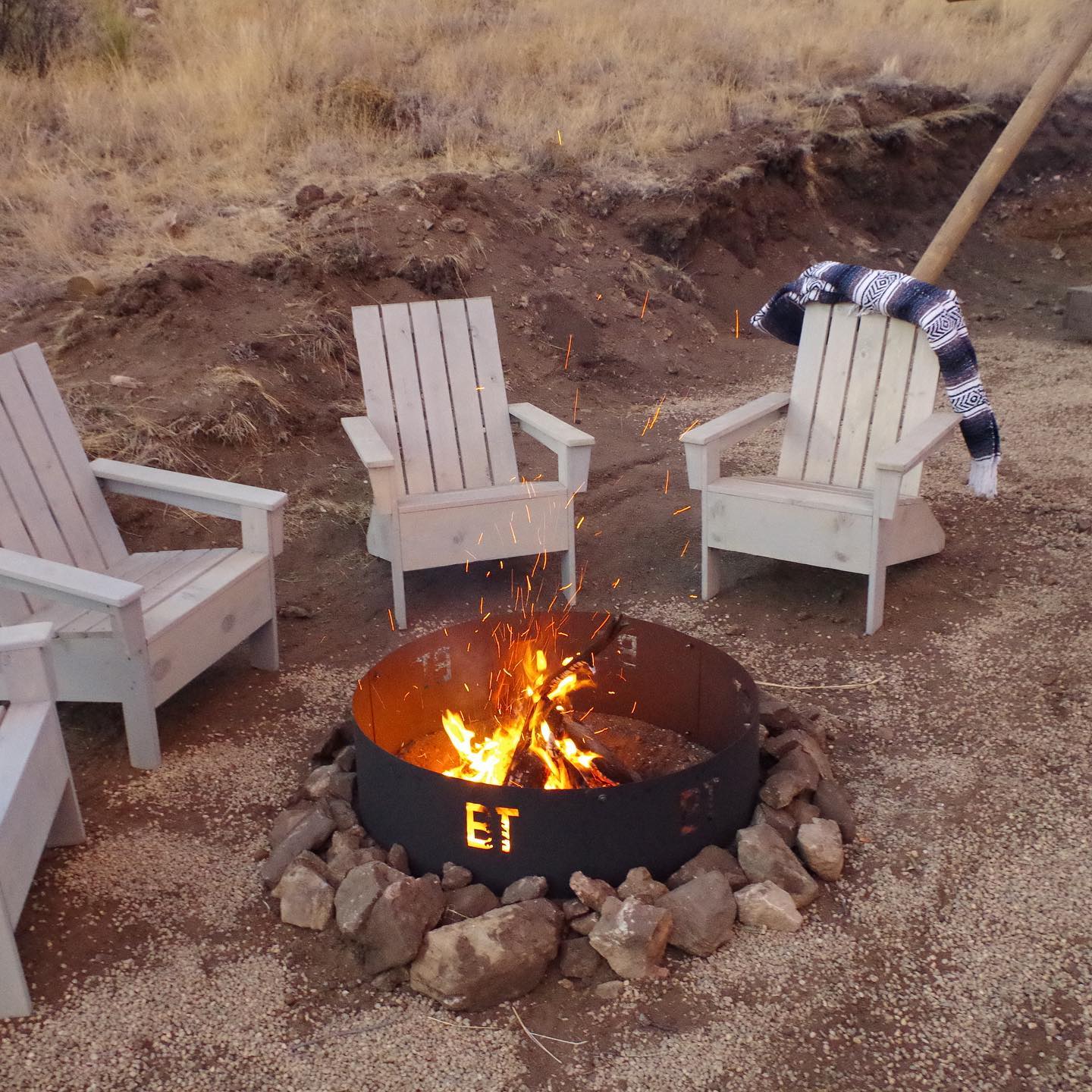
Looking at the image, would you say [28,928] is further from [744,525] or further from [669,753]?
[744,525]

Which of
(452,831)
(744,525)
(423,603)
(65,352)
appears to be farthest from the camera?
(65,352)

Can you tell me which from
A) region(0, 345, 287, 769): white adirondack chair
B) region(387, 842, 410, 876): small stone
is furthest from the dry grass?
region(387, 842, 410, 876): small stone

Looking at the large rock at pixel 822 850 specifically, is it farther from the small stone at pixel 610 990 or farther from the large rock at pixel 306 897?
the large rock at pixel 306 897

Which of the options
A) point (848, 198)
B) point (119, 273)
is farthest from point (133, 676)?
point (848, 198)

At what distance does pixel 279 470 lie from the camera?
510 cm

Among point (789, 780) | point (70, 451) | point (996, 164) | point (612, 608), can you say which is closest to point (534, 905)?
point (789, 780)

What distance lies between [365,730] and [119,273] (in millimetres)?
4195

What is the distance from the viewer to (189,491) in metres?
3.56

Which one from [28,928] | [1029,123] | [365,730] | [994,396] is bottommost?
[994,396]

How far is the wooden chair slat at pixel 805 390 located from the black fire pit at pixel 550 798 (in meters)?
1.46

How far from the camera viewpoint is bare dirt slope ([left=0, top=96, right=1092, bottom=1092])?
2.17 m

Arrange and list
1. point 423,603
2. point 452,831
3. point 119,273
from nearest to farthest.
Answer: point 452,831 → point 423,603 → point 119,273

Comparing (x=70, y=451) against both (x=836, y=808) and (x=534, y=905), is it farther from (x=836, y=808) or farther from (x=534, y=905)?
(x=836, y=808)

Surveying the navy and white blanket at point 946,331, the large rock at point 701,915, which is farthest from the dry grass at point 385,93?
the large rock at point 701,915
